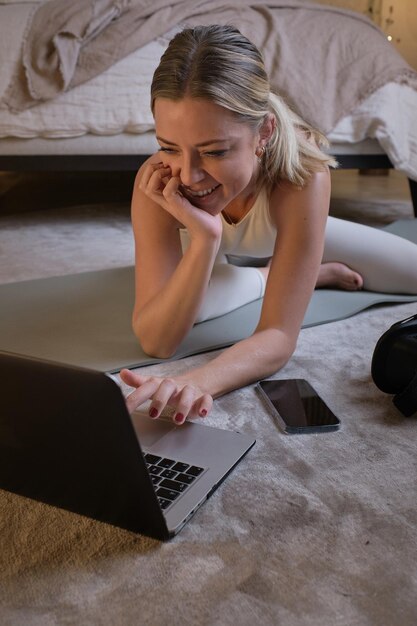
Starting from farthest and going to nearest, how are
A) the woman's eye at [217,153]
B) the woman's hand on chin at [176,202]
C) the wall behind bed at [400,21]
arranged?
the wall behind bed at [400,21] < the woman's hand on chin at [176,202] < the woman's eye at [217,153]

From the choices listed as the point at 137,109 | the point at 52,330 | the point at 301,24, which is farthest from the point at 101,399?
the point at 301,24

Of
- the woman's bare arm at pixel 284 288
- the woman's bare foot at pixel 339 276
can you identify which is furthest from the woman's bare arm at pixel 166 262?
the woman's bare foot at pixel 339 276

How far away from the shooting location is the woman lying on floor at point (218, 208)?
115 centimetres

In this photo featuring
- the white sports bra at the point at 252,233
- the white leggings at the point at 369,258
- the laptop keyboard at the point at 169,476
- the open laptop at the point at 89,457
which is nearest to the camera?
the open laptop at the point at 89,457

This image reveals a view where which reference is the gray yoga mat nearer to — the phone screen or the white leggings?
the white leggings

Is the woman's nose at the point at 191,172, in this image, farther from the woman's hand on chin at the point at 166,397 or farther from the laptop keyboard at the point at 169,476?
the laptop keyboard at the point at 169,476

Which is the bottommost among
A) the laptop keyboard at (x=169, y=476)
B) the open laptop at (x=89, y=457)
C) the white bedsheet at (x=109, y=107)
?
the white bedsheet at (x=109, y=107)

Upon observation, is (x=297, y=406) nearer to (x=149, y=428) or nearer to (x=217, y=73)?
(x=149, y=428)

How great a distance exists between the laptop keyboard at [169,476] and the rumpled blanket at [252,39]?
72.1 inches

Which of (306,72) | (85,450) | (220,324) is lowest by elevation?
Answer: (220,324)

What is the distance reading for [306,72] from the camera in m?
2.61

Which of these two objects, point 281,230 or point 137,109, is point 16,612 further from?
point 137,109

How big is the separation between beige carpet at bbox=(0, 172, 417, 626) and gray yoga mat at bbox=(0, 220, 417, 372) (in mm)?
362

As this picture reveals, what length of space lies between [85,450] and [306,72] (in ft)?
7.06
